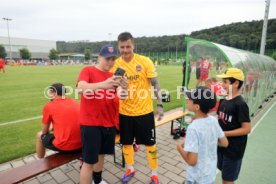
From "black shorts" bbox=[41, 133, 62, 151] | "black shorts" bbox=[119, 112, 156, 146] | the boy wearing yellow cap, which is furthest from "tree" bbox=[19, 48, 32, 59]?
the boy wearing yellow cap

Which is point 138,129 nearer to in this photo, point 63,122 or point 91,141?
point 91,141

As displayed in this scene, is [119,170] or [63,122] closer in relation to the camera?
[63,122]

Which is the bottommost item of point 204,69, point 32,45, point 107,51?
point 204,69

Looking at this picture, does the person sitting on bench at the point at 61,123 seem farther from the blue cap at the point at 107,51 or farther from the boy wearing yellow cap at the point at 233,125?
the boy wearing yellow cap at the point at 233,125

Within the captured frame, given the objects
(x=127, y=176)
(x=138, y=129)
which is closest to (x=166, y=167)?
(x=127, y=176)

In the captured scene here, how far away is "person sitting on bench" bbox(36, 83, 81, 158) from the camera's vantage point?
109 inches

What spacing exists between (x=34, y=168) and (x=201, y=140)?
7.02ft

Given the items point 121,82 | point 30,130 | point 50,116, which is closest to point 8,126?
point 30,130

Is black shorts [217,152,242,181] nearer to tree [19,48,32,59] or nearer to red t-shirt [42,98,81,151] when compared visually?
red t-shirt [42,98,81,151]

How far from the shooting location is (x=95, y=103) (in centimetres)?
243

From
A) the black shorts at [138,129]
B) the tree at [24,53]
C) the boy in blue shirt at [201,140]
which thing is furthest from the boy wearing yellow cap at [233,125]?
the tree at [24,53]

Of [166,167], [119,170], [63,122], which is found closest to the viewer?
[63,122]

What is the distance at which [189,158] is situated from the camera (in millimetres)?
1842

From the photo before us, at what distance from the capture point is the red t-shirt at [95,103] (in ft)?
7.75
